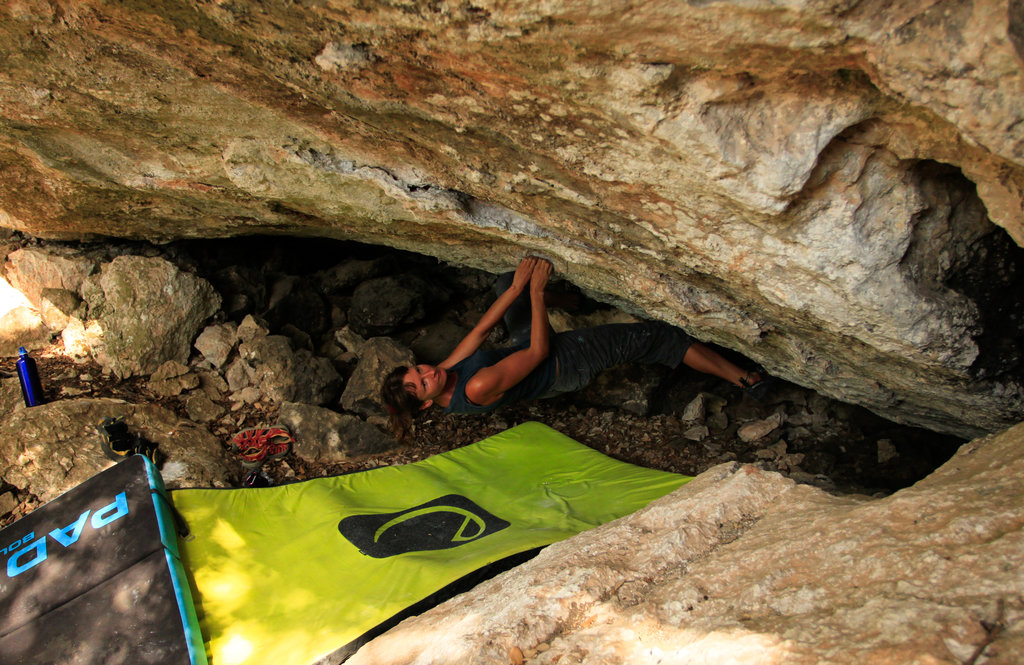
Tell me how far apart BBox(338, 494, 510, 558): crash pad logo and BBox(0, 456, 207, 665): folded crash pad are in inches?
33.7

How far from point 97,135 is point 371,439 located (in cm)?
239

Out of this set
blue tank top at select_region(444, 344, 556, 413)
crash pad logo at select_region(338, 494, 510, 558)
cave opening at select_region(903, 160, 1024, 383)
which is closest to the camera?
cave opening at select_region(903, 160, 1024, 383)

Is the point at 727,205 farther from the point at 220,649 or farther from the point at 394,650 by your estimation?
the point at 220,649

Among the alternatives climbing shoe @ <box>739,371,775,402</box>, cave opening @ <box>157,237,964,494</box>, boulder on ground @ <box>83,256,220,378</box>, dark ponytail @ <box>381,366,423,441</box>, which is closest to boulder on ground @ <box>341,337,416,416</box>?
cave opening @ <box>157,237,964,494</box>

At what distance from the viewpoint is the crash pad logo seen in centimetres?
317

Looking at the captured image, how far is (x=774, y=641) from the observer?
55.6 inches

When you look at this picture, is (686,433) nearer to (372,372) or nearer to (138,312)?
(372,372)

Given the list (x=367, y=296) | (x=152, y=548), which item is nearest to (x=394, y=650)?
(x=152, y=548)

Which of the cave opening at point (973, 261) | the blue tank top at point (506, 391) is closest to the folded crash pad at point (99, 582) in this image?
the blue tank top at point (506, 391)

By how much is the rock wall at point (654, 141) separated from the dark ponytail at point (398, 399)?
99cm

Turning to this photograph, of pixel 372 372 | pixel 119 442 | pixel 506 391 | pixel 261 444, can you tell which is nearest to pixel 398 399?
pixel 506 391

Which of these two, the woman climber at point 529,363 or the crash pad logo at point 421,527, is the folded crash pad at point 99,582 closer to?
the crash pad logo at point 421,527

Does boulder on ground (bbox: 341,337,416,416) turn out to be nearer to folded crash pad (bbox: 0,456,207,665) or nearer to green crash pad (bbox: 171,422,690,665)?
green crash pad (bbox: 171,422,690,665)

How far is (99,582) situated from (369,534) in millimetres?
1183
